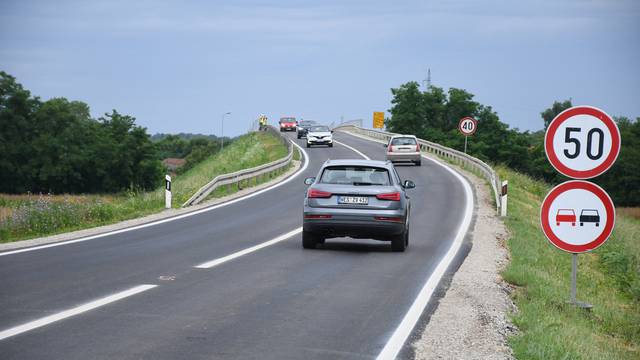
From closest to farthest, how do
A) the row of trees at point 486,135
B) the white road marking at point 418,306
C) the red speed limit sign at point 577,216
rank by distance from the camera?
the white road marking at point 418,306
the red speed limit sign at point 577,216
the row of trees at point 486,135

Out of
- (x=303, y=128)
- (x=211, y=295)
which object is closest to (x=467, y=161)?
(x=211, y=295)

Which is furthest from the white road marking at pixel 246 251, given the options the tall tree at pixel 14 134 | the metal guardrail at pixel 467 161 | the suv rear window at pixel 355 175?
the tall tree at pixel 14 134

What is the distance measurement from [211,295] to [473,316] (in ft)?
9.66

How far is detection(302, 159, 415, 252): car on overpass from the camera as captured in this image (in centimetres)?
1593

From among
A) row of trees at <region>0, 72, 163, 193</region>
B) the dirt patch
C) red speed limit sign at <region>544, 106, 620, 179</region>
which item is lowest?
row of trees at <region>0, 72, 163, 193</region>

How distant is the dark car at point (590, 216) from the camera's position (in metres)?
10.0

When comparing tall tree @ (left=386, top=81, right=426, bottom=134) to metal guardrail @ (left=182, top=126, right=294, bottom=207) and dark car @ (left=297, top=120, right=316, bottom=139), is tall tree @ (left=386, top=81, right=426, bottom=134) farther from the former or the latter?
metal guardrail @ (left=182, top=126, right=294, bottom=207)

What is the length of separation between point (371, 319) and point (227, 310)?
148 cm

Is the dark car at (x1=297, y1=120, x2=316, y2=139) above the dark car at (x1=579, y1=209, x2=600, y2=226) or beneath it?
beneath

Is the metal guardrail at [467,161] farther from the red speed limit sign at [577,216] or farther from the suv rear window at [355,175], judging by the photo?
the red speed limit sign at [577,216]

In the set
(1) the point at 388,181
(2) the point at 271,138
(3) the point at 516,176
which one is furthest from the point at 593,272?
(2) the point at 271,138

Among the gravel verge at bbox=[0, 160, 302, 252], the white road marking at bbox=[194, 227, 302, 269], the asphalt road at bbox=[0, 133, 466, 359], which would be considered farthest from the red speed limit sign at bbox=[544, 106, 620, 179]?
the gravel verge at bbox=[0, 160, 302, 252]

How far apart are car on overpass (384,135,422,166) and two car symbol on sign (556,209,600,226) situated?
37209mm

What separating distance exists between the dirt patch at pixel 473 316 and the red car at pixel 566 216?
123 centimetres
